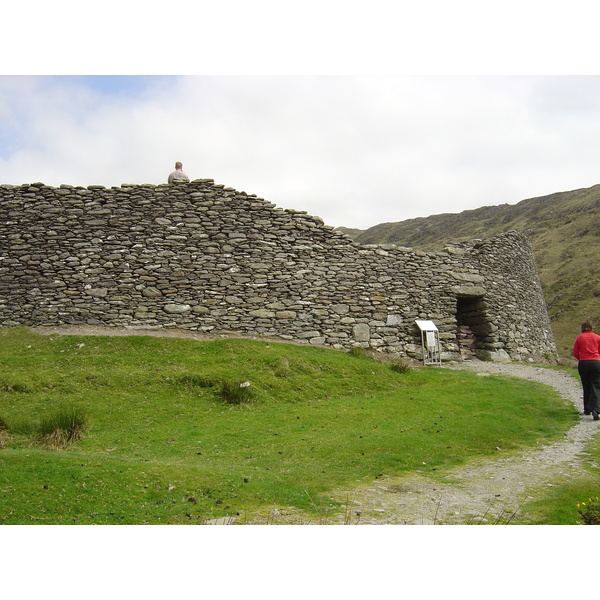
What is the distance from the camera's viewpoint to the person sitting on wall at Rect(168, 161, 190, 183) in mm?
16312

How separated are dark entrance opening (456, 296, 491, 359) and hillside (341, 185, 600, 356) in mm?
14365

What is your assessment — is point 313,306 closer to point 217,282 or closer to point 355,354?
point 355,354

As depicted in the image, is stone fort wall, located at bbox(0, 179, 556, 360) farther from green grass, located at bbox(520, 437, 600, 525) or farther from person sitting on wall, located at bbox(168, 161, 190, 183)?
green grass, located at bbox(520, 437, 600, 525)

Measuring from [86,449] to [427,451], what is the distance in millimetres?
5387

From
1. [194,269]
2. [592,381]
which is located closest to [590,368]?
[592,381]

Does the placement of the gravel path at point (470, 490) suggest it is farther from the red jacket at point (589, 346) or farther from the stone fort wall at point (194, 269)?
the stone fort wall at point (194, 269)

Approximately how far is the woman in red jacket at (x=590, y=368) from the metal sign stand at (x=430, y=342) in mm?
6634

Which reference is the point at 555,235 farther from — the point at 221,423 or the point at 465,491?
the point at 465,491

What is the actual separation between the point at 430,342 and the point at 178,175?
10126 millimetres

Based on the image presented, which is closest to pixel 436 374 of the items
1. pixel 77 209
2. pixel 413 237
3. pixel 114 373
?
pixel 114 373

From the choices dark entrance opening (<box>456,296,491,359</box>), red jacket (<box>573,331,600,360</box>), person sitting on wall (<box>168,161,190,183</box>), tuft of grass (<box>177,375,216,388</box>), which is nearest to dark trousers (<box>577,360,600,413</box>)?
red jacket (<box>573,331,600,360</box>)

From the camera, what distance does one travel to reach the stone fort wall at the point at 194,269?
49.8 ft

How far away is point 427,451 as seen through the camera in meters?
8.18

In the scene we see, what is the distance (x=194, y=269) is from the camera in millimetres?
15617
